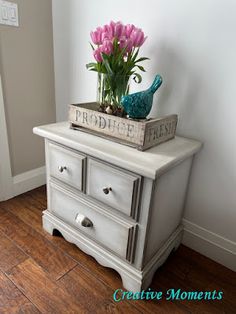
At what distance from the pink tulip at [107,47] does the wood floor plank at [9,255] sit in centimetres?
100

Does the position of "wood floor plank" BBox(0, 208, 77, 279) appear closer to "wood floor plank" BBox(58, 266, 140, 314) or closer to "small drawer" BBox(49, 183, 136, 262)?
"wood floor plank" BBox(58, 266, 140, 314)

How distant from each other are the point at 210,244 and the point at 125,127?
75 centimetres

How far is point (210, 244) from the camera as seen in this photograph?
1.23 m

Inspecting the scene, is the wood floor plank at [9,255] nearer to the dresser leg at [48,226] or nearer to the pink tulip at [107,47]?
the dresser leg at [48,226]

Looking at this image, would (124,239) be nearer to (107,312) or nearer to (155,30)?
(107,312)

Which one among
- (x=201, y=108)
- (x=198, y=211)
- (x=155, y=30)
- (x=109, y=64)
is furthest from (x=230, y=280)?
(x=155, y=30)

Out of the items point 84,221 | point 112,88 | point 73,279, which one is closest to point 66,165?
point 84,221

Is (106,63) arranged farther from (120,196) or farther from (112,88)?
(120,196)

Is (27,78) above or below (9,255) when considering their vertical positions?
above

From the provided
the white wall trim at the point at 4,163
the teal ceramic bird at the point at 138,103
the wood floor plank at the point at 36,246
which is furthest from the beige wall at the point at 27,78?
the teal ceramic bird at the point at 138,103

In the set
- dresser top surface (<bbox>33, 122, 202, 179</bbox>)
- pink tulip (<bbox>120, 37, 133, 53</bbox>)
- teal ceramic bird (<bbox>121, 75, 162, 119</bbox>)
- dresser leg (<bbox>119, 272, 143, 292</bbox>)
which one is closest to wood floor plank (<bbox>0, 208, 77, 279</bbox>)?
dresser leg (<bbox>119, 272, 143, 292</bbox>)

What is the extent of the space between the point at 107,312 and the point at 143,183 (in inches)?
20.8

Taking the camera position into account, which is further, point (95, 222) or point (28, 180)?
point (28, 180)

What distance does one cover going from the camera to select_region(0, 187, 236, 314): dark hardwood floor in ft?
3.20
